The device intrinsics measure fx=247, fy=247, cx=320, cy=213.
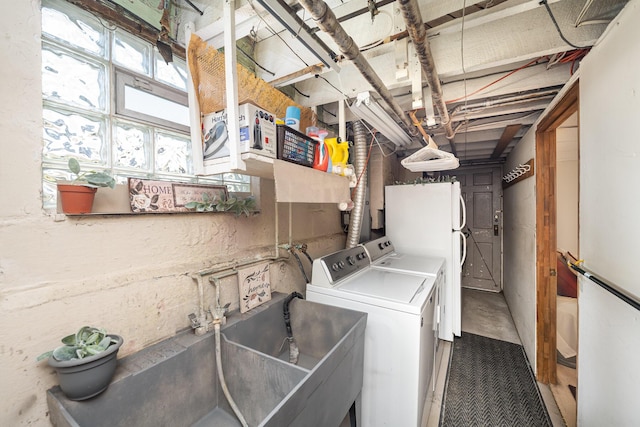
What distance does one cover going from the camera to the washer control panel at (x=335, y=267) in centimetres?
171

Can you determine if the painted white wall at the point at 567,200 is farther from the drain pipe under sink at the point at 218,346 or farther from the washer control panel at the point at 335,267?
the drain pipe under sink at the point at 218,346

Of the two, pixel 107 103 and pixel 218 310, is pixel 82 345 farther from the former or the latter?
pixel 107 103

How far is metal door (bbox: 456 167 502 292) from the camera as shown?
445 centimetres

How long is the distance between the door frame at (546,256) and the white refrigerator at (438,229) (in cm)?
67

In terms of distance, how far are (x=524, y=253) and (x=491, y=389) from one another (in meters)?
1.43

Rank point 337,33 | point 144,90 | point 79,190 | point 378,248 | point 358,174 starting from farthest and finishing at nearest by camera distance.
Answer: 1. point 378,248
2. point 358,174
3. point 144,90
4. point 337,33
5. point 79,190

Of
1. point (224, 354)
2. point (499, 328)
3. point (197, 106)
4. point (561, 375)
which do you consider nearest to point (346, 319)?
point (224, 354)

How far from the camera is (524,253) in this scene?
265 cm

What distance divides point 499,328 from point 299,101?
3.48 m

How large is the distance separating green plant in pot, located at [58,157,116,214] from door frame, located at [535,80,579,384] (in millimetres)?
2921

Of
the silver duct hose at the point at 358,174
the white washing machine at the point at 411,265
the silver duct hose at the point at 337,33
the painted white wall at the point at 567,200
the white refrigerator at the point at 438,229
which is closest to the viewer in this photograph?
the silver duct hose at the point at 337,33

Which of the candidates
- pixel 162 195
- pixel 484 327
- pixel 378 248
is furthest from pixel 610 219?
pixel 484 327

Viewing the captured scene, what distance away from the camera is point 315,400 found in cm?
92

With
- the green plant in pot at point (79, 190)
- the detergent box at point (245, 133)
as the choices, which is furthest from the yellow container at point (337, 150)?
the green plant in pot at point (79, 190)
